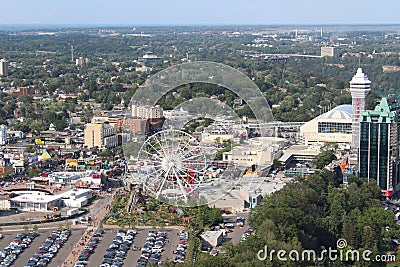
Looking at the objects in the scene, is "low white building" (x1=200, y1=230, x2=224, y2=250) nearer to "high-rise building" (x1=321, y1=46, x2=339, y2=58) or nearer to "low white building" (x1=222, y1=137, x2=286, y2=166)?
"low white building" (x1=222, y1=137, x2=286, y2=166)

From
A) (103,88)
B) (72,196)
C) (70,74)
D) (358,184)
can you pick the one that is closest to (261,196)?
(358,184)

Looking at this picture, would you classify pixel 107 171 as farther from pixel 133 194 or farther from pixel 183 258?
pixel 183 258

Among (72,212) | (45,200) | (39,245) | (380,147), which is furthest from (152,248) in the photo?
(380,147)

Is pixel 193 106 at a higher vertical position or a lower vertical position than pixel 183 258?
higher

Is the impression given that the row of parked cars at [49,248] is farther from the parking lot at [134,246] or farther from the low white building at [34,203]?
the low white building at [34,203]

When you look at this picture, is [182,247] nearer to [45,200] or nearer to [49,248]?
[49,248]

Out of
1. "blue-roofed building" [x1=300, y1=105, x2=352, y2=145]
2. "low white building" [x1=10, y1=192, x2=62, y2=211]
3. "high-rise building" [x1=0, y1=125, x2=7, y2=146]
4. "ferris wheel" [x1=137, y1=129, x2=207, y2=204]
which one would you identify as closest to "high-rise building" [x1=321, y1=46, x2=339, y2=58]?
"blue-roofed building" [x1=300, y1=105, x2=352, y2=145]
